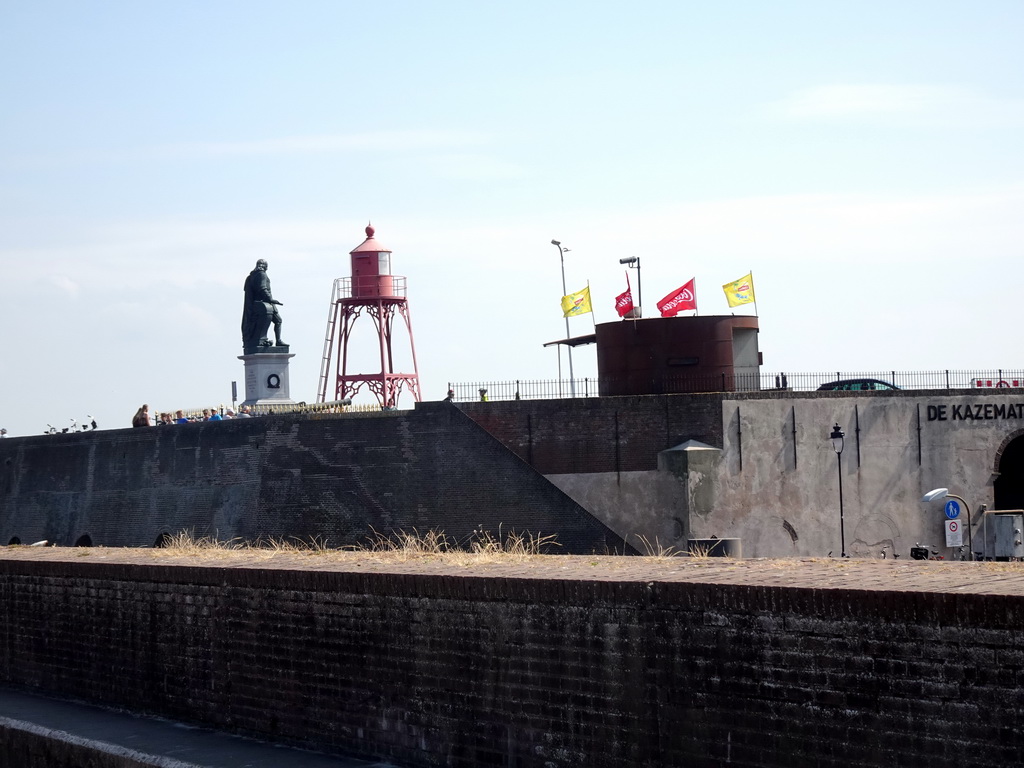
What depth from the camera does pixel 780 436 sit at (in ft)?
97.6

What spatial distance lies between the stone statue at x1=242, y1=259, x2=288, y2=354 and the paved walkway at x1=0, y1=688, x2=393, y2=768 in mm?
34386

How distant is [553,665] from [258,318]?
1585 inches

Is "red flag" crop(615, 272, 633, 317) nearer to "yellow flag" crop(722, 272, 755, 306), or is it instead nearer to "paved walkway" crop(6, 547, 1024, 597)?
"yellow flag" crop(722, 272, 755, 306)

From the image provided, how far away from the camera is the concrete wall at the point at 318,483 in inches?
1171

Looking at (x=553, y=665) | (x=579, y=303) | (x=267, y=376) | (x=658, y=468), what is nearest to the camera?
(x=553, y=665)

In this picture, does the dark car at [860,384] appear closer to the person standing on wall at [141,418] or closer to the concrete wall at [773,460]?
the concrete wall at [773,460]

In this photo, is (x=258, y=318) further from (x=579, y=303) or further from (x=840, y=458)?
(x=840, y=458)

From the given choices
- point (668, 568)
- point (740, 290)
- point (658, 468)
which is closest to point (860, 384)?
point (740, 290)

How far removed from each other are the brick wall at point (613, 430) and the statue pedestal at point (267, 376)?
19.5m

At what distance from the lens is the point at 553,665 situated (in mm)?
9352

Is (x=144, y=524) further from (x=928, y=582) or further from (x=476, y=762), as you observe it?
(x=928, y=582)

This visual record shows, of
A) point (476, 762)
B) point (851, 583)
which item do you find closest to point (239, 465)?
point (476, 762)

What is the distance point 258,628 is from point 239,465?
2302cm

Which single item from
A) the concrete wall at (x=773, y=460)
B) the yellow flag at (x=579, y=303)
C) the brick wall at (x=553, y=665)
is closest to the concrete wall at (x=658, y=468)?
the concrete wall at (x=773, y=460)
